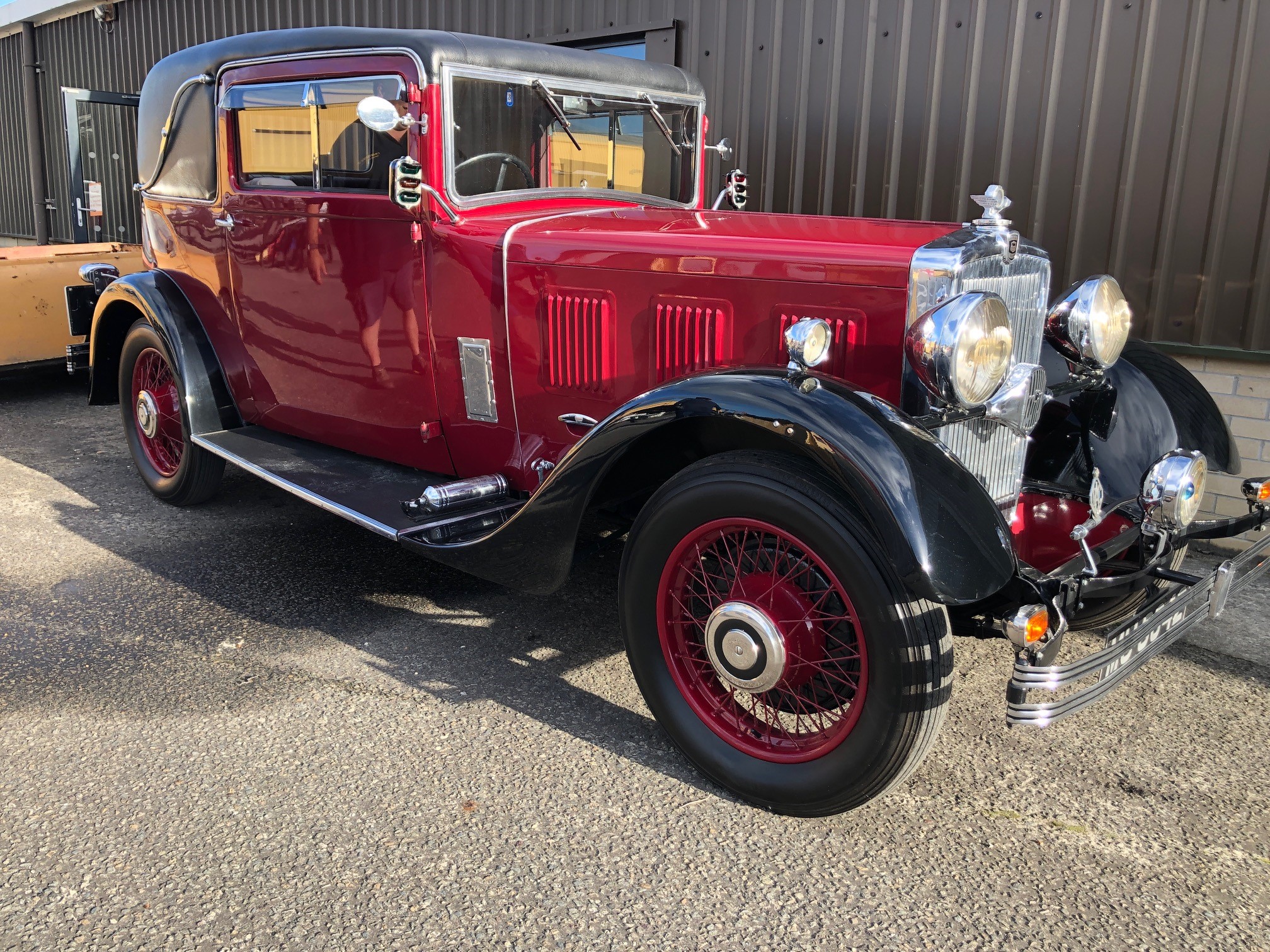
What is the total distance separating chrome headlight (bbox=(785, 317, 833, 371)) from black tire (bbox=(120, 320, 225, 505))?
2917 mm

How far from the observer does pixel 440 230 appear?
10.9ft

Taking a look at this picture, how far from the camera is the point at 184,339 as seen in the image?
14.0 ft

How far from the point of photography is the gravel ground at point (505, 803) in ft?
6.78

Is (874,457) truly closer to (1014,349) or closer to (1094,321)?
(1014,349)

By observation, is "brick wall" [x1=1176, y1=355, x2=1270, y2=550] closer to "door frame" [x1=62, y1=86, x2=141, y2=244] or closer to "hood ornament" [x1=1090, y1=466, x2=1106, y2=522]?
"hood ornament" [x1=1090, y1=466, x2=1106, y2=522]

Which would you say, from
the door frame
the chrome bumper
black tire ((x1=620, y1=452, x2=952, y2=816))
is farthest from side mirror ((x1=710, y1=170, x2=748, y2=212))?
the door frame

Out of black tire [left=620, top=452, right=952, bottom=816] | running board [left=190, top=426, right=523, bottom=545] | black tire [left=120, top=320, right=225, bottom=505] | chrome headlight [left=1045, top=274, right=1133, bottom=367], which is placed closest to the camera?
black tire [left=620, top=452, right=952, bottom=816]

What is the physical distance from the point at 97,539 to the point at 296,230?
1.66 metres

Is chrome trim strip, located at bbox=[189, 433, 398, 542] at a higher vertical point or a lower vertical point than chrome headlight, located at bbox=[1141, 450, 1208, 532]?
lower

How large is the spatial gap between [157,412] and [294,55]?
185 cm

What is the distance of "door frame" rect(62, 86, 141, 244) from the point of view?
615 centimetres

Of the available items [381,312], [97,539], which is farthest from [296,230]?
[97,539]

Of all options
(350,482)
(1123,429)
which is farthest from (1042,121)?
(350,482)

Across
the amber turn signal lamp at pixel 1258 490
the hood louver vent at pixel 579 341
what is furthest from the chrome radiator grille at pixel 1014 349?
the hood louver vent at pixel 579 341
